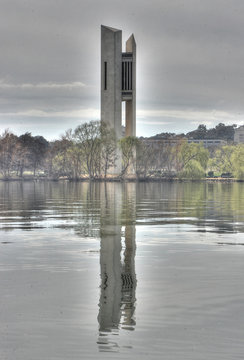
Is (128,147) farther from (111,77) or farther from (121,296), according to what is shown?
(121,296)

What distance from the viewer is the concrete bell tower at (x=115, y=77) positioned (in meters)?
122

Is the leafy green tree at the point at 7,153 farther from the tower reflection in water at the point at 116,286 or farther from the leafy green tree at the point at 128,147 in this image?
the tower reflection in water at the point at 116,286

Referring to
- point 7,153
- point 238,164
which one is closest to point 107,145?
point 238,164

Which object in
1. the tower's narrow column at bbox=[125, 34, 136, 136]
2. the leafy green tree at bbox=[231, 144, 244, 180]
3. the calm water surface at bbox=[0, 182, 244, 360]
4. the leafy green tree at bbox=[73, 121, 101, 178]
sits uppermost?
the tower's narrow column at bbox=[125, 34, 136, 136]

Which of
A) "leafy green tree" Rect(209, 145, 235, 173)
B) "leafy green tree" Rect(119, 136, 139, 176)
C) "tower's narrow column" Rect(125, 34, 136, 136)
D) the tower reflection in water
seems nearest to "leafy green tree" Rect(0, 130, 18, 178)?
"tower's narrow column" Rect(125, 34, 136, 136)

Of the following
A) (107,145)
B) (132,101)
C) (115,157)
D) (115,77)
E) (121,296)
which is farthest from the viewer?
(132,101)

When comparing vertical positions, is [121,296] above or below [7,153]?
below

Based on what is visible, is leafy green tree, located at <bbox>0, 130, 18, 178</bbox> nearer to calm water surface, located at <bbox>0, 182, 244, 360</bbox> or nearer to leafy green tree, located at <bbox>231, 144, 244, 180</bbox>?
leafy green tree, located at <bbox>231, 144, 244, 180</bbox>

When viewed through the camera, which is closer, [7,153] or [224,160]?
[224,160]

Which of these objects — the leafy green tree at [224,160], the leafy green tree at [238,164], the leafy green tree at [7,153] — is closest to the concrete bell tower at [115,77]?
the leafy green tree at [238,164]

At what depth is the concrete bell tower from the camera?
399 ft

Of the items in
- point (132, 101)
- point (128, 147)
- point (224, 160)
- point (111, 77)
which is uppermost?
point (111, 77)

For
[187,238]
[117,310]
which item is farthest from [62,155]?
[117,310]

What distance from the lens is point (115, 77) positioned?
123 m
